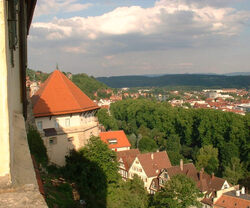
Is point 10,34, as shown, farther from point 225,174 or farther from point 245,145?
point 245,145

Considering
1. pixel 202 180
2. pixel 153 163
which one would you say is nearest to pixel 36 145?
pixel 202 180

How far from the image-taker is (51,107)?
17.0 m

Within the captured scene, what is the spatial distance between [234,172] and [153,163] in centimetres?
1053

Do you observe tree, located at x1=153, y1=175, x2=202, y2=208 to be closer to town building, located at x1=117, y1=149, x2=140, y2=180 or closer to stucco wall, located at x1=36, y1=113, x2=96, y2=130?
stucco wall, located at x1=36, y1=113, x2=96, y2=130

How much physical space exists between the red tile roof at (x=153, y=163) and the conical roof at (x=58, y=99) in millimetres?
17618

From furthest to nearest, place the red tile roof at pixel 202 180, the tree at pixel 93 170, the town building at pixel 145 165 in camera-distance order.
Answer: the town building at pixel 145 165
the red tile roof at pixel 202 180
the tree at pixel 93 170

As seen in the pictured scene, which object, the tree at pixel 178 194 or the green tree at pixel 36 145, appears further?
the tree at pixel 178 194

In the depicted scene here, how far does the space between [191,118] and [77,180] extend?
147ft

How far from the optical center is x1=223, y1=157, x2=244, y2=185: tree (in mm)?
34781

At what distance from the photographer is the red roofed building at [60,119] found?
16.6 m

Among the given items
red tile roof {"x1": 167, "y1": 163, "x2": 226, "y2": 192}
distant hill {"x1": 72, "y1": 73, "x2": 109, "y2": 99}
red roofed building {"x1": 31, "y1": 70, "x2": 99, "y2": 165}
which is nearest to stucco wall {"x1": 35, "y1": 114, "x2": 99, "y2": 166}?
red roofed building {"x1": 31, "y1": 70, "x2": 99, "y2": 165}

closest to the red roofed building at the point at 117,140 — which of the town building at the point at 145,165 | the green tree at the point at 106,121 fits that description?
the town building at the point at 145,165

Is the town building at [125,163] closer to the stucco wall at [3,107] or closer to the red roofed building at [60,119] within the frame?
the red roofed building at [60,119]

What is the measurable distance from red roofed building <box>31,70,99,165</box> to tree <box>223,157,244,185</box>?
79.0 ft
